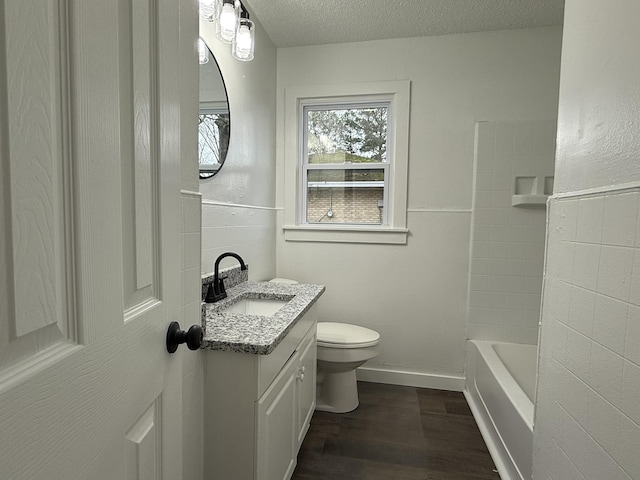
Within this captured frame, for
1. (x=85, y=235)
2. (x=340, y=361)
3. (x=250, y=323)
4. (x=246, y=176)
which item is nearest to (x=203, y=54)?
(x=246, y=176)

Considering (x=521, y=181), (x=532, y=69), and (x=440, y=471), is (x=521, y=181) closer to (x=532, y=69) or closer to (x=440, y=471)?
(x=532, y=69)

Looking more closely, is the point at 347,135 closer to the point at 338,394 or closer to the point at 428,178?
the point at 428,178

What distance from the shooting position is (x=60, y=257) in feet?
1.35

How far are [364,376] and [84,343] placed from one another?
2450mm

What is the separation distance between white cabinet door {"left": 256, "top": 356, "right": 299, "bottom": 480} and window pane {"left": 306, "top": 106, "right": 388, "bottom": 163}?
5.51 ft

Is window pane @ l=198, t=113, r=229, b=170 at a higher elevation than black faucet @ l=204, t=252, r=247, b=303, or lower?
higher

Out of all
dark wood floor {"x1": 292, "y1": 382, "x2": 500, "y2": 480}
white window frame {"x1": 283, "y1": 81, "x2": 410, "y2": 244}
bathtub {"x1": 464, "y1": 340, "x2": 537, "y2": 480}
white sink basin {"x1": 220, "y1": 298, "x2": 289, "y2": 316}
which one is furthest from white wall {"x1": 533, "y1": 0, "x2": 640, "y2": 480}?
white window frame {"x1": 283, "y1": 81, "x2": 410, "y2": 244}

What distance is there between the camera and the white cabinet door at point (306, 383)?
1662 mm

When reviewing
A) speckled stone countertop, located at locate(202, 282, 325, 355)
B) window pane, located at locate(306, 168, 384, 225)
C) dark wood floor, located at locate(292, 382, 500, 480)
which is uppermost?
window pane, located at locate(306, 168, 384, 225)

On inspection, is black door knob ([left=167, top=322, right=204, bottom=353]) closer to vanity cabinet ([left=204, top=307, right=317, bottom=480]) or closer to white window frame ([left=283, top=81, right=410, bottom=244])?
vanity cabinet ([left=204, top=307, right=317, bottom=480])

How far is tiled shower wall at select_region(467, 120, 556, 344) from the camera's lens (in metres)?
2.31

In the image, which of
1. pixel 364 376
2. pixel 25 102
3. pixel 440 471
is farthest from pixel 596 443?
pixel 364 376

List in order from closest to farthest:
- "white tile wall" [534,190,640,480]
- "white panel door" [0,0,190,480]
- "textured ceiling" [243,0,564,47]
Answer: "white panel door" [0,0,190,480] < "white tile wall" [534,190,640,480] < "textured ceiling" [243,0,564,47]

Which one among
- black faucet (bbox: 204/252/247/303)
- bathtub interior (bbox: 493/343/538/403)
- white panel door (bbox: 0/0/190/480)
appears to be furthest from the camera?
bathtub interior (bbox: 493/343/538/403)
